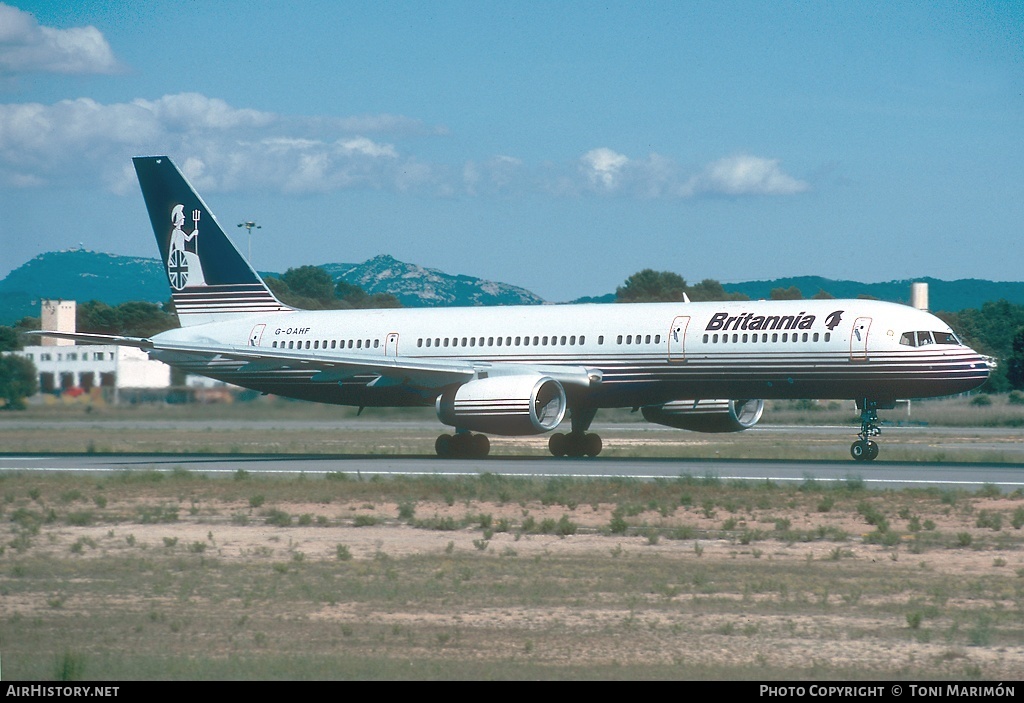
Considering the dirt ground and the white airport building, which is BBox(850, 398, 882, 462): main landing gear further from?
the white airport building

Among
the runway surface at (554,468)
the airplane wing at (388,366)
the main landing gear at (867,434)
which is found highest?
the airplane wing at (388,366)

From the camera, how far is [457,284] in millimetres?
195875

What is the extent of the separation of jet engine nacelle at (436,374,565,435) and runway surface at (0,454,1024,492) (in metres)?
0.95

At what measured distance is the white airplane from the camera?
108 feet

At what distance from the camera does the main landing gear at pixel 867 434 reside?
3319 cm

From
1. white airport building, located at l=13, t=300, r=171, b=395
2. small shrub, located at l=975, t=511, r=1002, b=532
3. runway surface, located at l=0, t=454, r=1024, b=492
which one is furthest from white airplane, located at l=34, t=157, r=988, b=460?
white airport building, located at l=13, t=300, r=171, b=395

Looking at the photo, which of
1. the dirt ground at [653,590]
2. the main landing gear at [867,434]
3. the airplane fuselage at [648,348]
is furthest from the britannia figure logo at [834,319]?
the dirt ground at [653,590]

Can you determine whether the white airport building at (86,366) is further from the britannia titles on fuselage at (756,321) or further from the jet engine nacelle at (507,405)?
Answer: the britannia titles on fuselage at (756,321)

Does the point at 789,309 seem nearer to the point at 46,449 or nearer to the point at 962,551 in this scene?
the point at 962,551

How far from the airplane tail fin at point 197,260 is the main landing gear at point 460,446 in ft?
28.3

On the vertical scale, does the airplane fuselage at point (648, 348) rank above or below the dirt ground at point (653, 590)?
above

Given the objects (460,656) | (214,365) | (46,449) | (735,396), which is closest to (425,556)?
(460,656)

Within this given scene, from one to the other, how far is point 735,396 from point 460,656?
2333 cm

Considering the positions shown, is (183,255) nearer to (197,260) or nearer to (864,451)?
(197,260)
